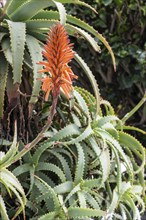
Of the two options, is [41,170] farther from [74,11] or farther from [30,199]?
[74,11]

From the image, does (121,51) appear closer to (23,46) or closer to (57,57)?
(23,46)

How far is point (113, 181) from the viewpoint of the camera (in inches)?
61.1

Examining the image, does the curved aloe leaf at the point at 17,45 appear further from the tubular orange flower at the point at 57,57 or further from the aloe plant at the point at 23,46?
the tubular orange flower at the point at 57,57

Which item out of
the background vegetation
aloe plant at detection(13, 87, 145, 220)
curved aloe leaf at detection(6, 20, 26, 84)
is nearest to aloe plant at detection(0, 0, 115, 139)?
curved aloe leaf at detection(6, 20, 26, 84)

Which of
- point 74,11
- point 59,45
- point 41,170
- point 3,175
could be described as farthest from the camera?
point 74,11

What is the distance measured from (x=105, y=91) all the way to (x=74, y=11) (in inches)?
24.8

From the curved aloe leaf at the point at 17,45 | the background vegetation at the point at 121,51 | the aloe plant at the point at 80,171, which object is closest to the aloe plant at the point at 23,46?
the curved aloe leaf at the point at 17,45

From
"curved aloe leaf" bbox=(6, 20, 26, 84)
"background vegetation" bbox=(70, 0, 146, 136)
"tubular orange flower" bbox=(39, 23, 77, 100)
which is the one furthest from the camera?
"background vegetation" bbox=(70, 0, 146, 136)

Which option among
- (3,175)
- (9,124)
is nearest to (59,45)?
(3,175)

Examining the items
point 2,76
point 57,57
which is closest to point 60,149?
point 2,76

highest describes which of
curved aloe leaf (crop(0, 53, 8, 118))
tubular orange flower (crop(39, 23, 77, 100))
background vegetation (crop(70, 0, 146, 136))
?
background vegetation (crop(70, 0, 146, 136))

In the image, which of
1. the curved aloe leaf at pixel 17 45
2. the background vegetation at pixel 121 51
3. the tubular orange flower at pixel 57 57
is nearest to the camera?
the tubular orange flower at pixel 57 57

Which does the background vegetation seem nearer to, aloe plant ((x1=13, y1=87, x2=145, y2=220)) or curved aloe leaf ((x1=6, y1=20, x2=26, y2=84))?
aloe plant ((x1=13, y1=87, x2=145, y2=220))

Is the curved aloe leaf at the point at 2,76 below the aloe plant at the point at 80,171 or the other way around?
the other way around
